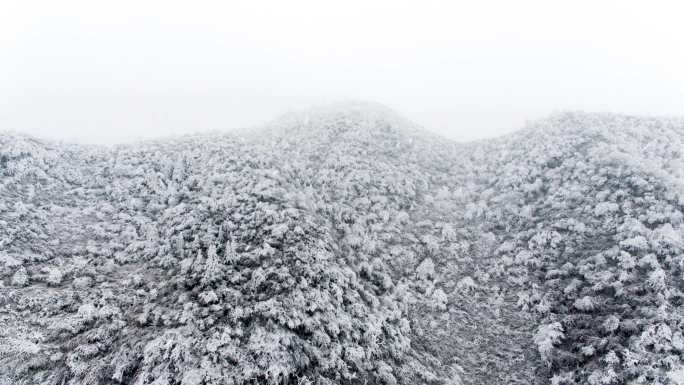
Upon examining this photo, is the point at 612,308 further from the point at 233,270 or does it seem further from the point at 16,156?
the point at 16,156

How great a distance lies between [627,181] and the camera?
17156 millimetres

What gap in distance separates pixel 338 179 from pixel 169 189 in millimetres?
9654

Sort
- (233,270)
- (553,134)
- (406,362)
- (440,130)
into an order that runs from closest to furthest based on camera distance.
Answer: (406,362) < (233,270) < (553,134) < (440,130)

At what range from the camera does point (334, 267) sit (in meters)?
13.1

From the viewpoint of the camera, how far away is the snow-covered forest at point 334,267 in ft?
31.3

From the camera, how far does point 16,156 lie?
16.9 metres

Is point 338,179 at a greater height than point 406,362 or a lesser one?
greater

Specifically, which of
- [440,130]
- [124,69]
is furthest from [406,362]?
[124,69]

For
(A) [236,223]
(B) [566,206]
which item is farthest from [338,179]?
(B) [566,206]

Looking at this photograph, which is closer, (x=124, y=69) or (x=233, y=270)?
(x=233, y=270)

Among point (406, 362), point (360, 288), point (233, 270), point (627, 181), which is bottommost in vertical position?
point (406, 362)

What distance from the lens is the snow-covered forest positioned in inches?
376

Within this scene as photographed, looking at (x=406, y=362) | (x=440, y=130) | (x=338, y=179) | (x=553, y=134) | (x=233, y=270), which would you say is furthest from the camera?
(x=440, y=130)

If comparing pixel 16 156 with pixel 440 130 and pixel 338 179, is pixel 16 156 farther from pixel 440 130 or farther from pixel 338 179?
pixel 440 130
